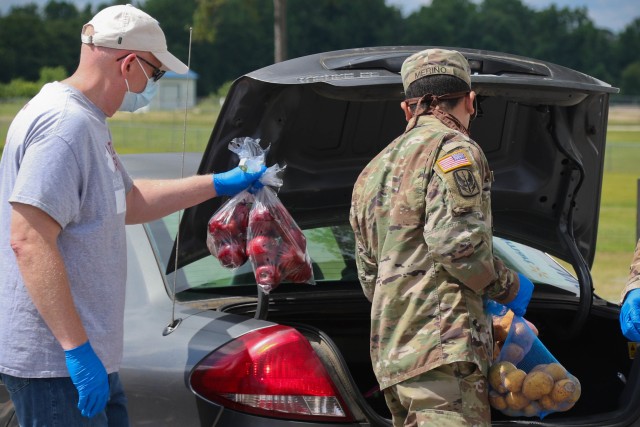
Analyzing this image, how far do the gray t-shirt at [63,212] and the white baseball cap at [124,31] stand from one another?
17 cm

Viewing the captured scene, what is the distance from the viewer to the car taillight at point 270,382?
2654 millimetres

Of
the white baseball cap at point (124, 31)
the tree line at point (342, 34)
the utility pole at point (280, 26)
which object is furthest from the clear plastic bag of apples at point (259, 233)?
the tree line at point (342, 34)

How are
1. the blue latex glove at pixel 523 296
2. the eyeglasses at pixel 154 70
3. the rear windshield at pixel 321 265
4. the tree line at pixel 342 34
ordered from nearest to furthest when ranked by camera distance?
1. the eyeglasses at pixel 154 70
2. the blue latex glove at pixel 523 296
3. the rear windshield at pixel 321 265
4. the tree line at pixel 342 34

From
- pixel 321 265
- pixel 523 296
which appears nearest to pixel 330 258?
pixel 321 265

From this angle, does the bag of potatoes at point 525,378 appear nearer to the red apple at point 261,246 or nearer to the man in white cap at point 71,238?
the red apple at point 261,246

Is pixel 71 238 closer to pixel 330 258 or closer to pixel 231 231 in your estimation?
pixel 231 231

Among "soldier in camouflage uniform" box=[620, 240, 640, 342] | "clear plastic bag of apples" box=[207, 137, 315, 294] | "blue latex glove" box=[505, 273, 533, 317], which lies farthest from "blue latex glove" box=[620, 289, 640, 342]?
"clear plastic bag of apples" box=[207, 137, 315, 294]

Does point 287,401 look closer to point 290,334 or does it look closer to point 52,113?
point 290,334

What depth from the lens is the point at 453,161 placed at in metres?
2.52

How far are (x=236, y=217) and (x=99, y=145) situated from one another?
0.75 meters

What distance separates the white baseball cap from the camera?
2.58 metres

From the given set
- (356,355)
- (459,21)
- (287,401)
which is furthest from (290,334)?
(459,21)

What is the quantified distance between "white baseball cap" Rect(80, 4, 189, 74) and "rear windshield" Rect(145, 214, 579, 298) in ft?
2.64

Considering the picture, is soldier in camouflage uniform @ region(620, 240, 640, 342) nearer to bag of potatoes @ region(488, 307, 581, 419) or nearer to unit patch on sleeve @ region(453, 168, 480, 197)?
bag of potatoes @ region(488, 307, 581, 419)
